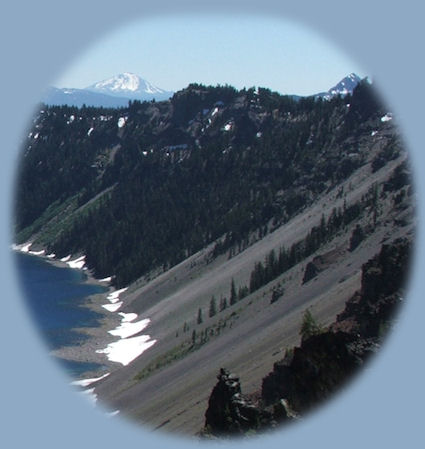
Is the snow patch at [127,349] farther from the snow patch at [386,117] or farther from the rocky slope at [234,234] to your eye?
the snow patch at [386,117]

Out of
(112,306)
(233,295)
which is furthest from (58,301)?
(233,295)

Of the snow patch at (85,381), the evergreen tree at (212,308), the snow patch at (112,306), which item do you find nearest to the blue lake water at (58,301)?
the snow patch at (85,381)

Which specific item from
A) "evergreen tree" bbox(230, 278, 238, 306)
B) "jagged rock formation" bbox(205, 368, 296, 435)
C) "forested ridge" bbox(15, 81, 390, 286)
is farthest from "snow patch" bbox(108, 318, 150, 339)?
"jagged rock formation" bbox(205, 368, 296, 435)

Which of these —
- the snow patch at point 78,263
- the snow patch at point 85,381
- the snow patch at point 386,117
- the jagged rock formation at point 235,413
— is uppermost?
the snow patch at point 386,117

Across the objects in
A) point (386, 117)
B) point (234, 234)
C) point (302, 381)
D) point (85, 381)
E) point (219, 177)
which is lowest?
point (85, 381)

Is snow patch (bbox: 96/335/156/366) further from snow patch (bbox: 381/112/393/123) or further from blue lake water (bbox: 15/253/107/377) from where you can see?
snow patch (bbox: 381/112/393/123)

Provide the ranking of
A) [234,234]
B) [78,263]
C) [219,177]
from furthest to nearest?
[78,263], [219,177], [234,234]

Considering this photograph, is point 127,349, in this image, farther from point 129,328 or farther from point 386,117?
point 386,117
